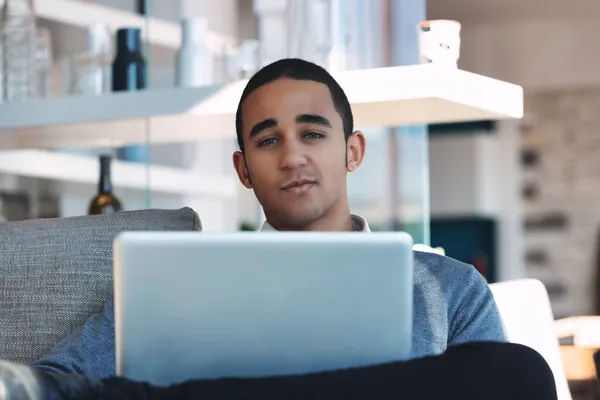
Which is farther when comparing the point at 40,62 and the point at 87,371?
the point at 40,62

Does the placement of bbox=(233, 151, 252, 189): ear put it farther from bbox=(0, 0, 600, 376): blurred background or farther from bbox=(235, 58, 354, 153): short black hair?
bbox=(0, 0, 600, 376): blurred background

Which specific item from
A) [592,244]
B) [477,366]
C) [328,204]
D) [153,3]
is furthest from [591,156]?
[477,366]

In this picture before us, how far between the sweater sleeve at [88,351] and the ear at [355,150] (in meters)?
0.50


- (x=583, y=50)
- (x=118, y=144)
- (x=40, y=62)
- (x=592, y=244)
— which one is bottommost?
(x=592, y=244)

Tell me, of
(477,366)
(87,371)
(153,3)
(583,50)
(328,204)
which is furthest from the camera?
(583,50)

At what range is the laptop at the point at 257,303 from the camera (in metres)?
1.02

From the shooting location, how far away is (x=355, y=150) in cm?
186

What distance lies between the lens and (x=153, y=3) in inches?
116

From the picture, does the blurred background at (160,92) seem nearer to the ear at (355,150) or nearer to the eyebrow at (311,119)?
the ear at (355,150)

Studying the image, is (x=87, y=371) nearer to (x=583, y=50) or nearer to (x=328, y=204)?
(x=328, y=204)

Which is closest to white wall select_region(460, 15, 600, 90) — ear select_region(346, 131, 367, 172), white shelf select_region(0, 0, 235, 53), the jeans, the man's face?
white shelf select_region(0, 0, 235, 53)

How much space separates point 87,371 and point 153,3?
1.61 meters

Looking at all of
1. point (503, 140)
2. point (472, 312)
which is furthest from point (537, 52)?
point (472, 312)

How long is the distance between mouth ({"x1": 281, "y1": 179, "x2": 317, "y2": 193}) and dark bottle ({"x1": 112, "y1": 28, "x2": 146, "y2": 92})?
1152 mm
